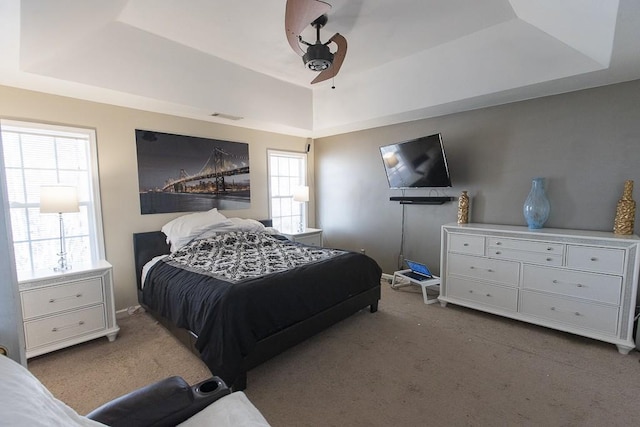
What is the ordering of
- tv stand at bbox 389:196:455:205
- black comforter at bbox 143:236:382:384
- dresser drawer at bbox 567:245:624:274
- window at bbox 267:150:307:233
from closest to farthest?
black comforter at bbox 143:236:382:384
dresser drawer at bbox 567:245:624:274
tv stand at bbox 389:196:455:205
window at bbox 267:150:307:233

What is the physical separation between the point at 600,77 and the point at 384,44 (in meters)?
1.99

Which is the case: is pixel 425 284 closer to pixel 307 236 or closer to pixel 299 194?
pixel 307 236

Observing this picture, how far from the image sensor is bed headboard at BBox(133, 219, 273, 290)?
3.28 m

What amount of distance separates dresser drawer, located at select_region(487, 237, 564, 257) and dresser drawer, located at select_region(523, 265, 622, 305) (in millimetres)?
171

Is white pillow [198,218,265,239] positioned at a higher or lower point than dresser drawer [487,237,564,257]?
higher

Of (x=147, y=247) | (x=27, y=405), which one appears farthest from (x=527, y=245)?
(x=147, y=247)

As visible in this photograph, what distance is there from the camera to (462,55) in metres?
2.99

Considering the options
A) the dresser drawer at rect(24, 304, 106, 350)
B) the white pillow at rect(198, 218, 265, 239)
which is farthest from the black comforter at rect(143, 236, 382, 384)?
the white pillow at rect(198, 218, 265, 239)

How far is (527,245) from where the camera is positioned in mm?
2816

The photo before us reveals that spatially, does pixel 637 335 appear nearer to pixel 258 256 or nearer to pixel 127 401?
pixel 258 256

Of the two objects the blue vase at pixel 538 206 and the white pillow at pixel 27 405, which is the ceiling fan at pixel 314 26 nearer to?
the white pillow at pixel 27 405

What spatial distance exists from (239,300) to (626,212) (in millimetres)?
3411

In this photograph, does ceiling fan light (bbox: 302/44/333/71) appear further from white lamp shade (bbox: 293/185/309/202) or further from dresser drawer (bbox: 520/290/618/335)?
dresser drawer (bbox: 520/290/618/335)

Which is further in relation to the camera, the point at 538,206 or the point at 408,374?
the point at 538,206
